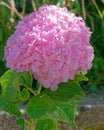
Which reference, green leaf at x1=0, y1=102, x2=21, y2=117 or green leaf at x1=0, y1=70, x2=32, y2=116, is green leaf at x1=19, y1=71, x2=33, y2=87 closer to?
green leaf at x1=0, y1=70, x2=32, y2=116

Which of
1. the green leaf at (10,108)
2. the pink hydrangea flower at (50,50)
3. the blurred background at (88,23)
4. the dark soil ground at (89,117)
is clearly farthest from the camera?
the blurred background at (88,23)

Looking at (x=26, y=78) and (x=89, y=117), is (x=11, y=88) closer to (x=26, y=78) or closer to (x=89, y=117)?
(x=26, y=78)

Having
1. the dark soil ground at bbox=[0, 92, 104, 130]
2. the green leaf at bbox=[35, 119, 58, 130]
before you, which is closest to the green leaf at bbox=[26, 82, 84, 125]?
the green leaf at bbox=[35, 119, 58, 130]

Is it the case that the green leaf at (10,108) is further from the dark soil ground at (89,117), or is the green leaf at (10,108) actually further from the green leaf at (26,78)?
the dark soil ground at (89,117)

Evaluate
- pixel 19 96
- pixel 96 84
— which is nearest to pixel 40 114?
pixel 19 96

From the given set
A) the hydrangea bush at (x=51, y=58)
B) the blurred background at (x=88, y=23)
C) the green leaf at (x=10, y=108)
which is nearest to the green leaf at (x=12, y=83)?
the hydrangea bush at (x=51, y=58)

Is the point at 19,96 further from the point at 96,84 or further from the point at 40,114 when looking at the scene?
the point at 96,84

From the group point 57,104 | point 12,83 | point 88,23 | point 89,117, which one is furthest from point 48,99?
point 88,23
